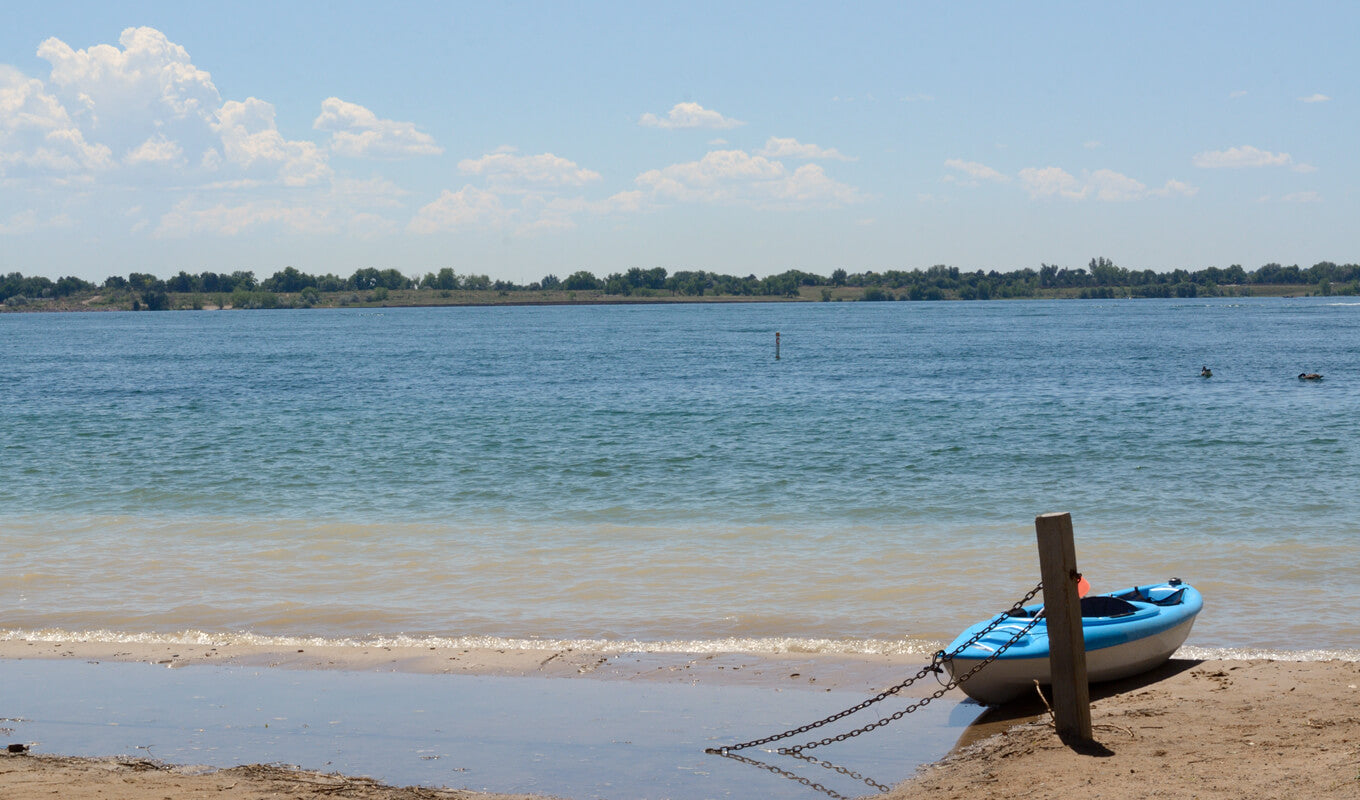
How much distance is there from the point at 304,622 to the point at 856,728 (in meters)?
6.68

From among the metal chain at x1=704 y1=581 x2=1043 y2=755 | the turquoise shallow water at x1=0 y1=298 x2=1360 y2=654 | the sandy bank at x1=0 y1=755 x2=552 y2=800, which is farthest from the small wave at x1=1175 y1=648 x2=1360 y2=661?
the sandy bank at x1=0 y1=755 x2=552 y2=800

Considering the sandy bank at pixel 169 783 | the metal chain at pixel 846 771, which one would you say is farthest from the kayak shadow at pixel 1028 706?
the sandy bank at pixel 169 783

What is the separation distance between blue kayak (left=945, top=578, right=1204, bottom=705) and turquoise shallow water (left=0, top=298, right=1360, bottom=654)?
1.44m

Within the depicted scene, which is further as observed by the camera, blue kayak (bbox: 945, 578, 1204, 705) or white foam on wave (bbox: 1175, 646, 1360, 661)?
white foam on wave (bbox: 1175, 646, 1360, 661)

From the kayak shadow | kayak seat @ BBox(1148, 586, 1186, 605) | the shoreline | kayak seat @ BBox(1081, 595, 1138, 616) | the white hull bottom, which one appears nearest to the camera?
the kayak shadow

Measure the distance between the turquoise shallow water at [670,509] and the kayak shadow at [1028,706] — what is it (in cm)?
135

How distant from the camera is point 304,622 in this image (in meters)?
12.3

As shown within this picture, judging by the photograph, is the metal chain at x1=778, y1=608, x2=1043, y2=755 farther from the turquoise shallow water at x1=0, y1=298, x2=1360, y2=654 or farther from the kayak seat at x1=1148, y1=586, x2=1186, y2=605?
the turquoise shallow water at x1=0, y1=298, x2=1360, y2=654

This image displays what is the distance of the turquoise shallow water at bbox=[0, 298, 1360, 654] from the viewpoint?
1250 centimetres

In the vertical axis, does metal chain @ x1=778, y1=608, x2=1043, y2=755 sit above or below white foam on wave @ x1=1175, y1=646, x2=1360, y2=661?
above

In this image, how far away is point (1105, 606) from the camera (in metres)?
9.84

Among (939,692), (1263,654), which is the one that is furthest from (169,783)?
(1263,654)

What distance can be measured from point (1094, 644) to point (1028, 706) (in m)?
0.75

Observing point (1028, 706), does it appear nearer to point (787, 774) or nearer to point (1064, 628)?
point (1064, 628)
